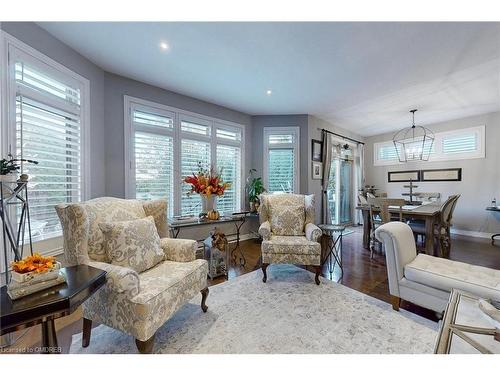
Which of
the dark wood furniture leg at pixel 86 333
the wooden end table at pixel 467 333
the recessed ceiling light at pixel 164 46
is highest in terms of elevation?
the recessed ceiling light at pixel 164 46

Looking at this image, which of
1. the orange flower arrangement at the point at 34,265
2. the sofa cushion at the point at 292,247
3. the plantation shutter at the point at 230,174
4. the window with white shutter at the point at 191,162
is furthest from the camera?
the plantation shutter at the point at 230,174

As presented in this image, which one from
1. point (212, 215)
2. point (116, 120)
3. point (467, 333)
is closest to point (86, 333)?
point (212, 215)

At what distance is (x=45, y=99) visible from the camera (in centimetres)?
203

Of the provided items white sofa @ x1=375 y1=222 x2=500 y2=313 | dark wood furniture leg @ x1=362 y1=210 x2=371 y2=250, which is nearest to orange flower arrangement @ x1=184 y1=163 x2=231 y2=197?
white sofa @ x1=375 y1=222 x2=500 y2=313

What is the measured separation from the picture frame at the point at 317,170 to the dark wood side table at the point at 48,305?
162 inches

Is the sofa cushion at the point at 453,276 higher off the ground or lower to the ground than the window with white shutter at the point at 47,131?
lower

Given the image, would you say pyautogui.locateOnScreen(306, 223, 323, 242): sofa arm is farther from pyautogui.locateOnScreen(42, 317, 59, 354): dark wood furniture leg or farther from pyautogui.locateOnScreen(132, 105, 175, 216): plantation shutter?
pyautogui.locateOnScreen(42, 317, 59, 354): dark wood furniture leg

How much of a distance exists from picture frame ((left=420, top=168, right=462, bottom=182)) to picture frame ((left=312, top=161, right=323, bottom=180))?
9.34 ft

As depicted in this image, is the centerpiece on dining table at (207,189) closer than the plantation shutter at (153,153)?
Yes

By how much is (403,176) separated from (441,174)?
2.47 ft

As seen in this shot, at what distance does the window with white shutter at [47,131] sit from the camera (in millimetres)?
1822

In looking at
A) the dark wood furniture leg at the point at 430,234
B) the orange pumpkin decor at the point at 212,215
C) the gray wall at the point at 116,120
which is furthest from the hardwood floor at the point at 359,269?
the gray wall at the point at 116,120

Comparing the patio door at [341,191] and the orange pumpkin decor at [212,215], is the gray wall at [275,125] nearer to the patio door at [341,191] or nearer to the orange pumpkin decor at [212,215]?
the patio door at [341,191]

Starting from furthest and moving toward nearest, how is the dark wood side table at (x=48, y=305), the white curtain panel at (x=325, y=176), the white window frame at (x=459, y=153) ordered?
the white curtain panel at (x=325, y=176)
the white window frame at (x=459, y=153)
the dark wood side table at (x=48, y=305)
